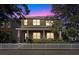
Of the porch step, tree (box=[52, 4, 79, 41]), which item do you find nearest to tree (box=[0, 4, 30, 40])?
the porch step

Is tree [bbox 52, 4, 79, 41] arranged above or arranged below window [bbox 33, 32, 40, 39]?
above

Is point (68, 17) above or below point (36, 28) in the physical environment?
above

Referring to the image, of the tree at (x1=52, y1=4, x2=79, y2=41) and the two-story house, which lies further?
the tree at (x1=52, y1=4, x2=79, y2=41)

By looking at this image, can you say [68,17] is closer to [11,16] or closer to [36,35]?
[36,35]

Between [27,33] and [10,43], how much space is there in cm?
102

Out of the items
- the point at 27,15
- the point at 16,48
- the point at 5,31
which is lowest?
the point at 16,48

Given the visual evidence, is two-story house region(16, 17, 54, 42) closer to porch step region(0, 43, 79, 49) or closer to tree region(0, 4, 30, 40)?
tree region(0, 4, 30, 40)

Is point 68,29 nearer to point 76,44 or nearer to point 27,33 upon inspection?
point 76,44

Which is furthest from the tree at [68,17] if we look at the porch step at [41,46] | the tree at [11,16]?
the tree at [11,16]

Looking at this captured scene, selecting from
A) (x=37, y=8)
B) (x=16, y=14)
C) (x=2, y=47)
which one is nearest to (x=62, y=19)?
(x=37, y=8)

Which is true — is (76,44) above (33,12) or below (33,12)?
below

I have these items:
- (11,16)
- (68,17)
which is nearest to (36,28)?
(11,16)

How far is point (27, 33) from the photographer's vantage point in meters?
10.9

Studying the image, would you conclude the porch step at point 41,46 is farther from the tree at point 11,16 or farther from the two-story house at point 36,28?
the tree at point 11,16
